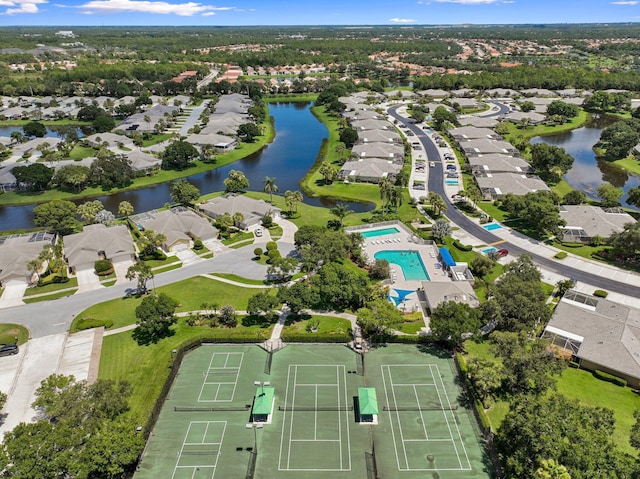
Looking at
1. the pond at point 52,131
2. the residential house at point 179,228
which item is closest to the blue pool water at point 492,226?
the residential house at point 179,228

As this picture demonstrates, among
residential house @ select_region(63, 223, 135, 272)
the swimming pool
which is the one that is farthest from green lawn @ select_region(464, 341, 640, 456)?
residential house @ select_region(63, 223, 135, 272)

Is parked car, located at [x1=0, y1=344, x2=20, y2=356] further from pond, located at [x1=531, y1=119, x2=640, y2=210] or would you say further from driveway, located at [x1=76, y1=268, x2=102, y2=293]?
pond, located at [x1=531, y1=119, x2=640, y2=210]

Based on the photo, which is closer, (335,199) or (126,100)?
(335,199)

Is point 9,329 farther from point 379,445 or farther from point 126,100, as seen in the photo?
point 126,100

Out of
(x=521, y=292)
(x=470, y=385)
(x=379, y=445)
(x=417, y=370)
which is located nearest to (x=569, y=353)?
(x=521, y=292)

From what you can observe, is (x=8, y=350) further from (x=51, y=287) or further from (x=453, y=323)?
(x=453, y=323)

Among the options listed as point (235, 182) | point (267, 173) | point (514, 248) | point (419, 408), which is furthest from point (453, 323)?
point (267, 173)
